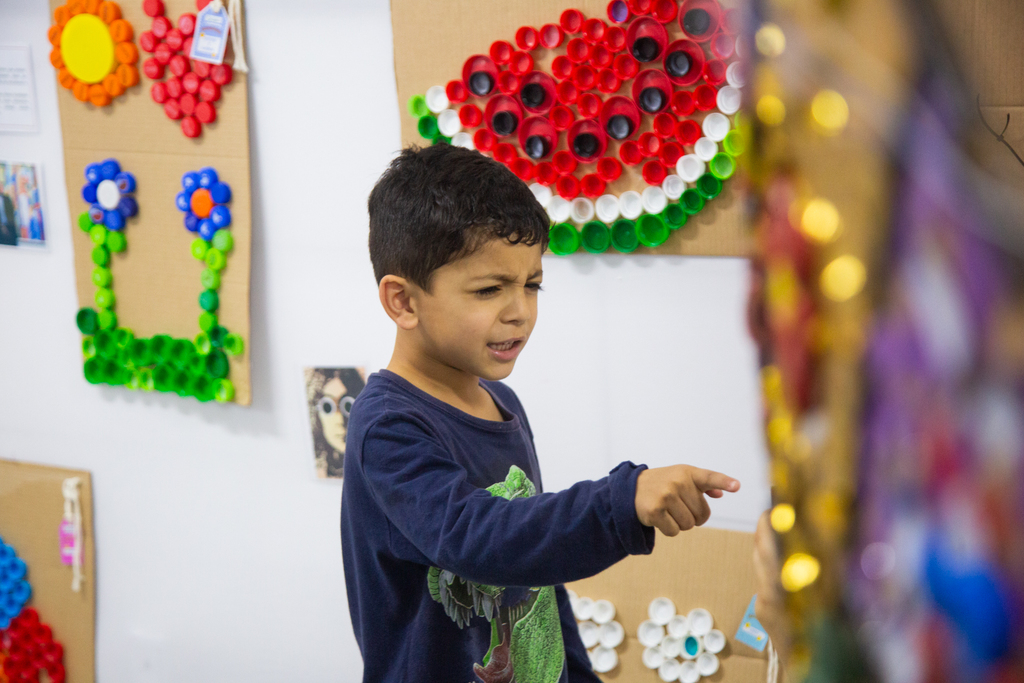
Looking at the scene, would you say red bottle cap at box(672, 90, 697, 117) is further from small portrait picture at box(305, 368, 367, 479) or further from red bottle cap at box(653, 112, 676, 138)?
small portrait picture at box(305, 368, 367, 479)

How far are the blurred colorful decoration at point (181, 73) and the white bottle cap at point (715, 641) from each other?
3.51ft

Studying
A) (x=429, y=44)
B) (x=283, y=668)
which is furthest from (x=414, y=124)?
(x=283, y=668)

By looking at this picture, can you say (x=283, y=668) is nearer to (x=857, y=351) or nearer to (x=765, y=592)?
(x=765, y=592)

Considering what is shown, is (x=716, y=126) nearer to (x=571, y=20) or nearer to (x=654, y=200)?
(x=654, y=200)

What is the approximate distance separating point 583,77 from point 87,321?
3.17 feet

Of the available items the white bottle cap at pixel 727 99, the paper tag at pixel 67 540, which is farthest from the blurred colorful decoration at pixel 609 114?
the paper tag at pixel 67 540

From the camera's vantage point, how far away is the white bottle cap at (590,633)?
1.21 metres

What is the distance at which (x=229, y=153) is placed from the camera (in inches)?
51.1

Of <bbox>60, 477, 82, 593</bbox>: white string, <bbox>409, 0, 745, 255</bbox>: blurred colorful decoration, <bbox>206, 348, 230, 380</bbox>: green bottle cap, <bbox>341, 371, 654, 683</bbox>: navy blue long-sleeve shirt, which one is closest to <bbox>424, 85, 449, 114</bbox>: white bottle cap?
<bbox>409, 0, 745, 255</bbox>: blurred colorful decoration

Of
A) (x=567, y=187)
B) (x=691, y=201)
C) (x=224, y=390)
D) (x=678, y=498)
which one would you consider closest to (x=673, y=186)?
(x=691, y=201)

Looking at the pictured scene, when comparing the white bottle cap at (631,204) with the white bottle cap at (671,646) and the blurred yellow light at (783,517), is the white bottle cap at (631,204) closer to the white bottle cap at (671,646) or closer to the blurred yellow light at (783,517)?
the white bottle cap at (671,646)

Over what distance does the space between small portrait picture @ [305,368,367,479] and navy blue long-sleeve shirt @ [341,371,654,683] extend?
1.58 feet

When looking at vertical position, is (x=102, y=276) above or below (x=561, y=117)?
below

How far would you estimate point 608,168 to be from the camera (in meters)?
1.08
